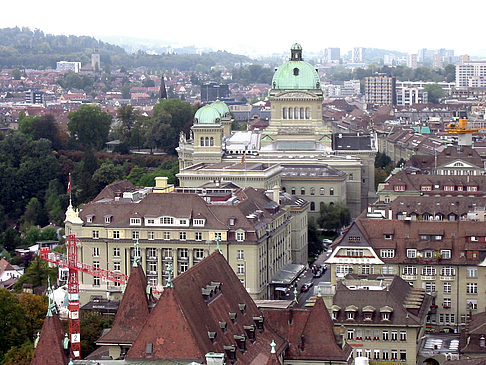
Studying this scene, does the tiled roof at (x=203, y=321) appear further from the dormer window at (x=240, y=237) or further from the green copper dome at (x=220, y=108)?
the green copper dome at (x=220, y=108)

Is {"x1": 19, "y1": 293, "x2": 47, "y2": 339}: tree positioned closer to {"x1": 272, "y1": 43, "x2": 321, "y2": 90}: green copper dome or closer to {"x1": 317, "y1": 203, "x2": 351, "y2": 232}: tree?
{"x1": 317, "y1": 203, "x2": 351, "y2": 232}: tree

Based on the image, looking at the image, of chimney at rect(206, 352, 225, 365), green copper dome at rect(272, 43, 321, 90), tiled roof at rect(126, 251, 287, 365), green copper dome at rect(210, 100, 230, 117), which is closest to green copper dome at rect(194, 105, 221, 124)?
green copper dome at rect(272, 43, 321, 90)

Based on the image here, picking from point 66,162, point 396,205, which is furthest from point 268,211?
point 66,162

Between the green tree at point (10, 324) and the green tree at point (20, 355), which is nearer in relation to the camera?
the green tree at point (20, 355)

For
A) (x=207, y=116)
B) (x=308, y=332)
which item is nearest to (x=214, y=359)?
(x=308, y=332)

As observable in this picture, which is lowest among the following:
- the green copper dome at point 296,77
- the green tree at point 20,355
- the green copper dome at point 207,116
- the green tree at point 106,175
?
the green tree at point 20,355

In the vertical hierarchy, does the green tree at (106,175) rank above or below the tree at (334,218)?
above

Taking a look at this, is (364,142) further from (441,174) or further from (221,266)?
(221,266)

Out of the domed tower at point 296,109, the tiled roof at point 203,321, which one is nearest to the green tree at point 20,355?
the tiled roof at point 203,321
